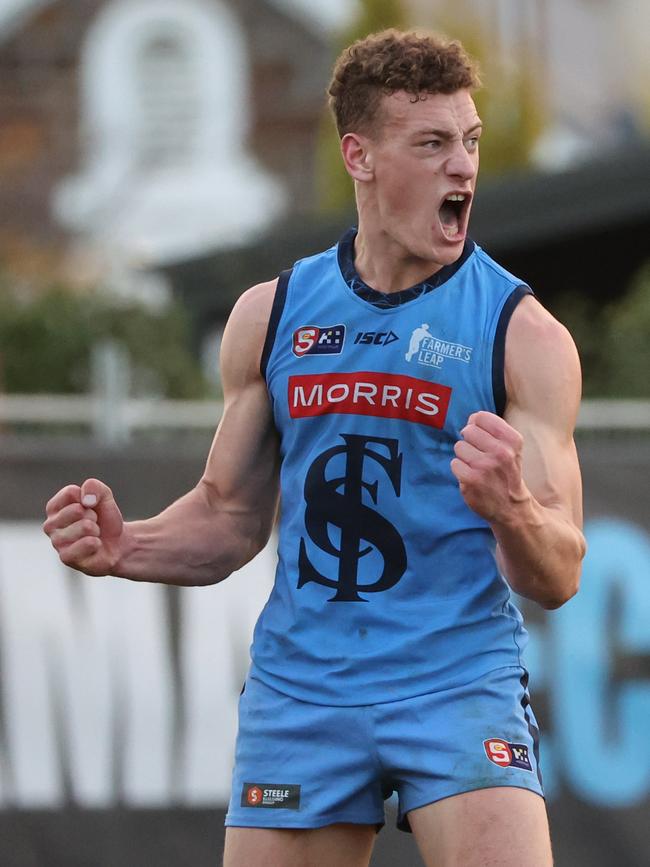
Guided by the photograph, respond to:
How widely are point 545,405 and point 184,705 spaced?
340 centimetres

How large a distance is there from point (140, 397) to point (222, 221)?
2733cm

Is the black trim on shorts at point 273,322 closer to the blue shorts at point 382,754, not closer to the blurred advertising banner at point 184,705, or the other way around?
the blue shorts at point 382,754

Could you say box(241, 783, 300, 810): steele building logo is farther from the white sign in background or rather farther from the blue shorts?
the white sign in background

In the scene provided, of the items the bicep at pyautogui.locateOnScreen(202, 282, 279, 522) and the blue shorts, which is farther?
the bicep at pyautogui.locateOnScreen(202, 282, 279, 522)

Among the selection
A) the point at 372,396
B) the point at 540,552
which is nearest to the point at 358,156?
the point at 372,396

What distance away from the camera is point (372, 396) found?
14.1ft

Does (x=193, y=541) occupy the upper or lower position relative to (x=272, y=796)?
upper

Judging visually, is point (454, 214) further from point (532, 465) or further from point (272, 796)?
point (272, 796)

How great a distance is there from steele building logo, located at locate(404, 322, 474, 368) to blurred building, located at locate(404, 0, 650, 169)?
3069 cm

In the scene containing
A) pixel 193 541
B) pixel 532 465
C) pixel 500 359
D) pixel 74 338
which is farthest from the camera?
pixel 74 338

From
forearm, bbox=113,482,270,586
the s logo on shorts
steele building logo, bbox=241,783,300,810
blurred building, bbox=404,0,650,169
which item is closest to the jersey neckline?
forearm, bbox=113,482,270,586

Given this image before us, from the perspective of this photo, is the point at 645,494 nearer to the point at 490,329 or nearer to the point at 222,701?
the point at 222,701

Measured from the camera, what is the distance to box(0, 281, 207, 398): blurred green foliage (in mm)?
13328

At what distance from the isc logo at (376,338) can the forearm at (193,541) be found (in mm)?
622
